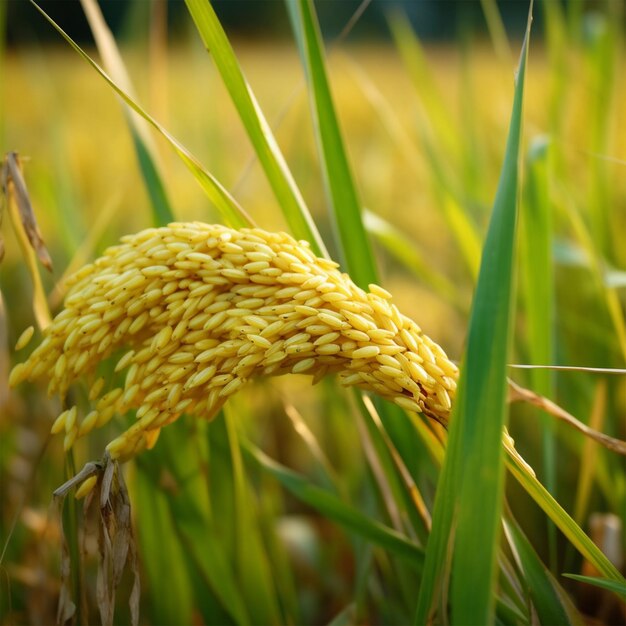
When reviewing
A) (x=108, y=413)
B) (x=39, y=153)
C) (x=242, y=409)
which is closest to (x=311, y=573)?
(x=242, y=409)

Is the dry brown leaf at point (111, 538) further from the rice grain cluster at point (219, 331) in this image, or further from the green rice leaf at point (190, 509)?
the green rice leaf at point (190, 509)

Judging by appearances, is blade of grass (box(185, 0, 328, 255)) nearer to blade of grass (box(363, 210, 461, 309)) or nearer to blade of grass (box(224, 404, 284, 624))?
blade of grass (box(224, 404, 284, 624))

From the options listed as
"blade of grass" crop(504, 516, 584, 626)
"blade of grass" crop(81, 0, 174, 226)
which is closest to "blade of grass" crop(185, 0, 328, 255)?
"blade of grass" crop(81, 0, 174, 226)

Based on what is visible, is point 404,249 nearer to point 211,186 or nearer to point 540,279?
point 540,279

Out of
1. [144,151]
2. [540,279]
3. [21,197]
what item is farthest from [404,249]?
[21,197]

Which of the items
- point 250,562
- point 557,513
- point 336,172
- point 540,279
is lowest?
point 250,562

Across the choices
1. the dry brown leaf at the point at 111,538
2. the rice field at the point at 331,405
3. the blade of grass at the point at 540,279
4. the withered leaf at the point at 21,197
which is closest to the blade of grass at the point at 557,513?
the rice field at the point at 331,405
